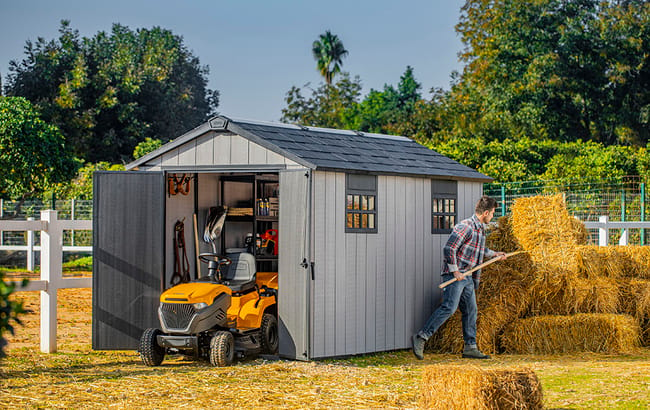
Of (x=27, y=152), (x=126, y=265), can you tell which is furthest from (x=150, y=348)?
(x=27, y=152)

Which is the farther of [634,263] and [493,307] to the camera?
[634,263]

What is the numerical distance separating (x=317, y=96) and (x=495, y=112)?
12372 millimetres

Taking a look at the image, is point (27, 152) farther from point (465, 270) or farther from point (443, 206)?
point (465, 270)

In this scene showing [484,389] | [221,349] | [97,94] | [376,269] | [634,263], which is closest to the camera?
[484,389]

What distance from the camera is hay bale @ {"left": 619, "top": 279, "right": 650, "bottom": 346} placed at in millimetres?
10766

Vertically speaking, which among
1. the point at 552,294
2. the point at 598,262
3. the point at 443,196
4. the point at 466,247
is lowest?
the point at 552,294

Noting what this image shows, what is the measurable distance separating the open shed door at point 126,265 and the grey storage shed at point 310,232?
0.01m

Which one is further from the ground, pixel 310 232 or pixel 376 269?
pixel 310 232

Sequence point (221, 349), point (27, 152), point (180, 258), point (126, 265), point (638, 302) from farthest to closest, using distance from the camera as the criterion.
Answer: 1. point (27, 152)
2. point (180, 258)
3. point (638, 302)
4. point (126, 265)
5. point (221, 349)

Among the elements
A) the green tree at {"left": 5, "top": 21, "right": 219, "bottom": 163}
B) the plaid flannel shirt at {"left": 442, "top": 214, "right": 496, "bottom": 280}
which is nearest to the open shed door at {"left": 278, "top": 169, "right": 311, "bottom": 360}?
the plaid flannel shirt at {"left": 442, "top": 214, "right": 496, "bottom": 280}

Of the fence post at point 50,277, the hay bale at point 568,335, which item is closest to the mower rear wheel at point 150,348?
the fence post at point 50,277

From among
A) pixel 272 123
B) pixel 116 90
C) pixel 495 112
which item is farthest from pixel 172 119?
pixel 272 123

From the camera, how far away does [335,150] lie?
10.2 meters

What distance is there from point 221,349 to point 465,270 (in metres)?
2.89
